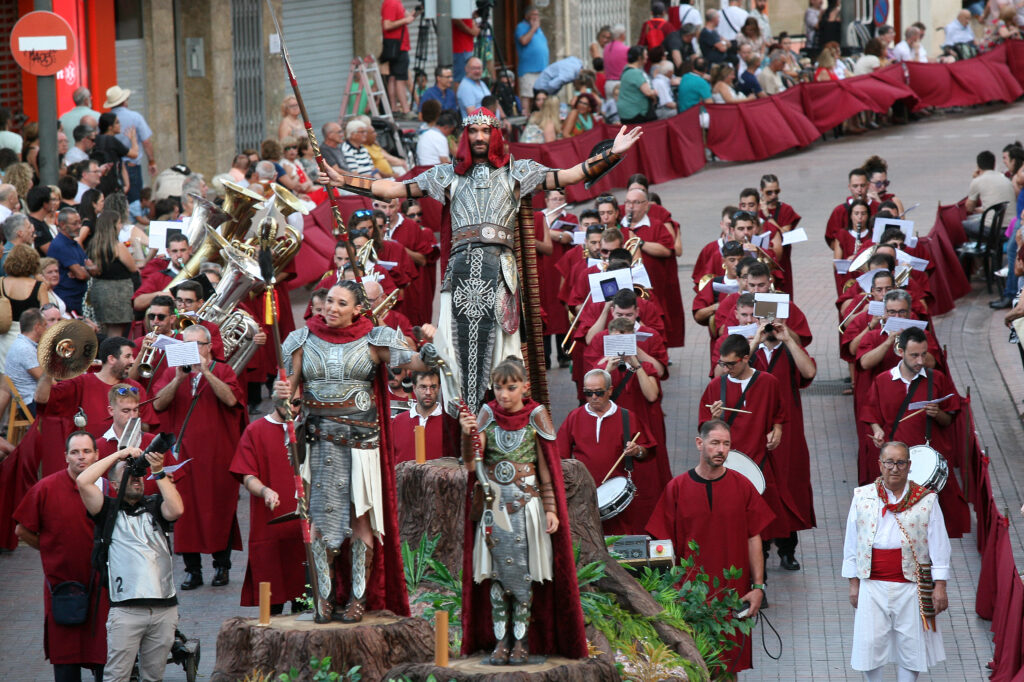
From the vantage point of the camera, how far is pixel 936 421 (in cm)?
1255

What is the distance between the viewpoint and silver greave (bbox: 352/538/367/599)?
29.7 ft

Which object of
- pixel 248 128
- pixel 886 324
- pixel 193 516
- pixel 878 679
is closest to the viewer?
pixel 878 679

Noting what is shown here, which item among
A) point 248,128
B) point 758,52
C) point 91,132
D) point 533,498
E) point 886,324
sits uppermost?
point 758,52

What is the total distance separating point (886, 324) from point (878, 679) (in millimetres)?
3711

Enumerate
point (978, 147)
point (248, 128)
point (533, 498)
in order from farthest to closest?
point (978, 147), point (248, 128), point (533, 498)

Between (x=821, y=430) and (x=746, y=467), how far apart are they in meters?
4.20

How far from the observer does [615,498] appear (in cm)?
1112

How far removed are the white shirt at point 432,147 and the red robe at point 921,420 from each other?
8.78 m

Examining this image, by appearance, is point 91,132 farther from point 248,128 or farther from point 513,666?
point 513,666

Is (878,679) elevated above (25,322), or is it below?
below

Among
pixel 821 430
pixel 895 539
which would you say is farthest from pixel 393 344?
pixel 821 430

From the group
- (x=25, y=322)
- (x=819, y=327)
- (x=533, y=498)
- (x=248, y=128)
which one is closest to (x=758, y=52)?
(x=248, y=128)

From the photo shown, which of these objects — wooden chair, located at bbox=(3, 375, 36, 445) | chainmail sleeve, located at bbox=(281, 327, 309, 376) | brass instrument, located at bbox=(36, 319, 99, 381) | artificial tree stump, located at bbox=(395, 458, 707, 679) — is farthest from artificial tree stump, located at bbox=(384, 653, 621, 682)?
wooden chair, located at bbox=(3, 375, 36, 445)

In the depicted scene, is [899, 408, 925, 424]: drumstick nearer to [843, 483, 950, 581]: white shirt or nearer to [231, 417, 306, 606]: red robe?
[843, 483, 950, 581]: white shirt
